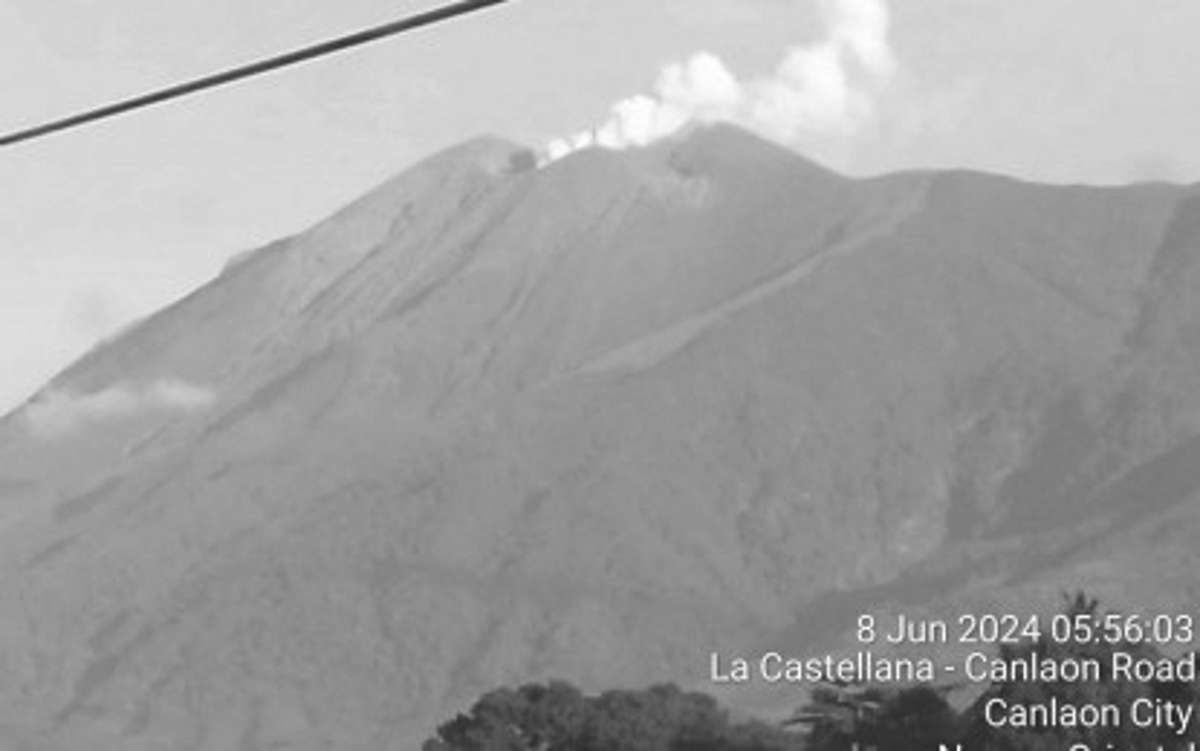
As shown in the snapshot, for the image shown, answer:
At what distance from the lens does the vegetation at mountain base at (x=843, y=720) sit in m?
50.5

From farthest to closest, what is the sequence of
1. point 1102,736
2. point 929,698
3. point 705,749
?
point 705,749 → point 929,698 → point 1102,736

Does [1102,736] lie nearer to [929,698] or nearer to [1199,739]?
[1199,739]

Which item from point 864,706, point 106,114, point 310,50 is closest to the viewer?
point 310,50

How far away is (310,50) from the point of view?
27.7 ft

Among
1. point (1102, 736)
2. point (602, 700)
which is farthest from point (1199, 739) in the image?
point (602, 700)

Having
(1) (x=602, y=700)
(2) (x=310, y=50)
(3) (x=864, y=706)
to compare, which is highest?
(1) (x=602, y=700)

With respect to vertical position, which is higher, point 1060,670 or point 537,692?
point 537,692

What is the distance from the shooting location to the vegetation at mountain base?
5047 cm

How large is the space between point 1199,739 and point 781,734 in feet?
73.3

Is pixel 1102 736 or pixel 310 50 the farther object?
pixel 1102 736

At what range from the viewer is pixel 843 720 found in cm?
6200

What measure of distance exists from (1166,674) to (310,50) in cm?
4654

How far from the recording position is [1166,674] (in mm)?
53219

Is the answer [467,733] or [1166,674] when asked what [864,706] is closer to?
[1166,674]
